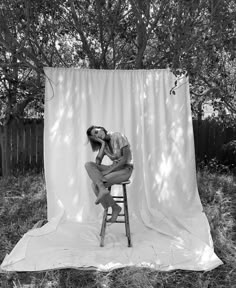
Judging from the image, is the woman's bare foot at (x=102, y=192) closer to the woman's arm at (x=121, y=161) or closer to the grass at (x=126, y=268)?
the woman's arm at (x=121, y=161)

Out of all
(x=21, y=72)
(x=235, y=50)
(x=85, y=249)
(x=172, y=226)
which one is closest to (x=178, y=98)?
(x=235, y=50)


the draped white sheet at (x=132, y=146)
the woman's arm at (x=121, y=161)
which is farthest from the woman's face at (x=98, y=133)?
the draped white sheet at (x=132, y=146)

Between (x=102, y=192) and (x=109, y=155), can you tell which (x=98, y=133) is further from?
(x=102, y=192)

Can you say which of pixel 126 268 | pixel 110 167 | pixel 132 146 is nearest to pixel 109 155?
pixel 110 167

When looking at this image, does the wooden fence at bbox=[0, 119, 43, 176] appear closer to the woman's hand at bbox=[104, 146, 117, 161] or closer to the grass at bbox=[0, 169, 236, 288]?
the grass at bbox=[0, 169, 236, 288]

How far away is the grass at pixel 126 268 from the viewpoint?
98.6 inches

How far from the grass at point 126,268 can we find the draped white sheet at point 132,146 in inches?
10.5

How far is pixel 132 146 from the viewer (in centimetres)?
393

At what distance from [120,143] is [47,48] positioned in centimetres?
240

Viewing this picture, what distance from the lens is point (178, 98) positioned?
156 inches

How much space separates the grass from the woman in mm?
636

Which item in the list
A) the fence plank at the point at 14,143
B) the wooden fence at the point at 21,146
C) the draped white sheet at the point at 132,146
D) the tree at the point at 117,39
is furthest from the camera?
the fence plank at the point at 14,143

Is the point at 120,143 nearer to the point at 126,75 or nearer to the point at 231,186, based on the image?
the point at 126,75

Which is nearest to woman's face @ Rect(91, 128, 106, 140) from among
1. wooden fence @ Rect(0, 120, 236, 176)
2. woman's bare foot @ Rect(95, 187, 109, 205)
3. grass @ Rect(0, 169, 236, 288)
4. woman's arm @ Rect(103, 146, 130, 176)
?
woman's arm @ Rect(103, 146, 130, 176)
